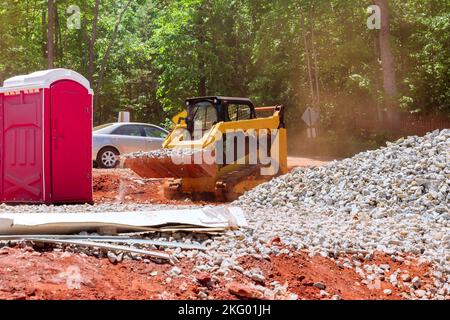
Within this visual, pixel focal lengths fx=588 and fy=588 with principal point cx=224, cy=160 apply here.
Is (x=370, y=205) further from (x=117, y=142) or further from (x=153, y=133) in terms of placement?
(x=153, y=133)

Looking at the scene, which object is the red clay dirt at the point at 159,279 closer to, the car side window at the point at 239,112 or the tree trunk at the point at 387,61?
the car side window at the point at 239,112

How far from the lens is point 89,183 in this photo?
11.6 m

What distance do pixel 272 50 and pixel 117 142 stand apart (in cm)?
1405

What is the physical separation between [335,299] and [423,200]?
4840mm

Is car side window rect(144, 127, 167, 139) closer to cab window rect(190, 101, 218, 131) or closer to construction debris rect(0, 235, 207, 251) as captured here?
cab window rect(190, 101, 218, 131)

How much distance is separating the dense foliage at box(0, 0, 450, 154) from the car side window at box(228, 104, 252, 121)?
1348 centimetres

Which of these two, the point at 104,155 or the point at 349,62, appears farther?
the point at 349,62

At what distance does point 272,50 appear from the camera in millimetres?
29906

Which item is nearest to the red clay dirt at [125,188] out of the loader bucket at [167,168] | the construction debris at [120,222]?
the loader bucket at [167,168]

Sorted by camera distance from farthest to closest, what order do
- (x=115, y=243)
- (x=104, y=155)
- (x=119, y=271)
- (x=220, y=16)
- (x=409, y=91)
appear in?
(x=220, y=16) → (x=409, y=91) → (x=104, y=155) → (x=115, y=243) → (x=119, y=271)

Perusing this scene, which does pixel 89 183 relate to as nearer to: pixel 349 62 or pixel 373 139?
pixel 373 139

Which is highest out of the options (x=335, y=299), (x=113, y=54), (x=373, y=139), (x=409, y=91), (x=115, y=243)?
(x=113, y=54)
